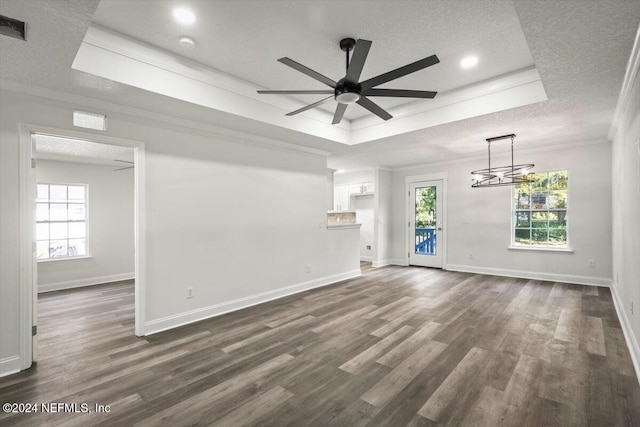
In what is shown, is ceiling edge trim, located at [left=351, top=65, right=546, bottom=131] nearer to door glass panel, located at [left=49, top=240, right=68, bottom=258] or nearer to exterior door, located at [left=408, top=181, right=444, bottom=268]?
exterior door, located at [left=408, top=181, right=444, bottom=268]

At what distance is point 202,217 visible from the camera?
390 cm

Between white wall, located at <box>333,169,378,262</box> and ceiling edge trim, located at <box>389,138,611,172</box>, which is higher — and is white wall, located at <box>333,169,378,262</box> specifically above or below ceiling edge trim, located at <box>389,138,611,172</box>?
below

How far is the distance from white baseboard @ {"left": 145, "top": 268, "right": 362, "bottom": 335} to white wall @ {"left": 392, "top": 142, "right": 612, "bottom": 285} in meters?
3.28

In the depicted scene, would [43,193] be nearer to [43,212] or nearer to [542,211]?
[43,212]

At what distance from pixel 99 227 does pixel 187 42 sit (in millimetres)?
5242

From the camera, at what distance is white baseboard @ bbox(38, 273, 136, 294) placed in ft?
18.2

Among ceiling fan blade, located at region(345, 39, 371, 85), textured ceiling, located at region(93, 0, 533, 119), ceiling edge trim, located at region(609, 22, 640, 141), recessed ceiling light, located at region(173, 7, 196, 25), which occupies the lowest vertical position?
ceiling fan blade, located at region(345, 39, 371, 85)

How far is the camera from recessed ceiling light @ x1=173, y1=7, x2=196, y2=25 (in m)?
2.32

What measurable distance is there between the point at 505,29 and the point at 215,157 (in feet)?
11.4

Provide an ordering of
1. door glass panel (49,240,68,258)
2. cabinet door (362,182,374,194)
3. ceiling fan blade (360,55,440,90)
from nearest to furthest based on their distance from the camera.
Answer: ceiling fan blade (360,55,440,90) → door glass panel (49,240,68,258) → cabinet door (362,182,374,194)

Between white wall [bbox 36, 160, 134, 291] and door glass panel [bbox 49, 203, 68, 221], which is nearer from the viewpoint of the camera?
white wall [bbox 36, 160, 134, 291]

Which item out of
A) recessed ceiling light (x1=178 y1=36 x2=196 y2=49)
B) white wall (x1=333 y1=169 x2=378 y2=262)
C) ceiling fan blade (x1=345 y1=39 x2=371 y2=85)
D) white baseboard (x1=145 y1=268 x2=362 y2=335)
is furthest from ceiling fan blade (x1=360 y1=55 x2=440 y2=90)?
white wall (x1=333 y1=169 x2=378 y2=262)

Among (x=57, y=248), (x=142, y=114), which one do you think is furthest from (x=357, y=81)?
(x=57, y=248)

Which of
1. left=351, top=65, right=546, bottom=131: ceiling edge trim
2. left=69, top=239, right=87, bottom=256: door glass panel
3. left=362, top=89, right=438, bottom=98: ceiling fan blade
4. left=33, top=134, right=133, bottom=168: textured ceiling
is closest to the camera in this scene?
left=362, top=89, right=438, bottom=98: ceiling fan blade
